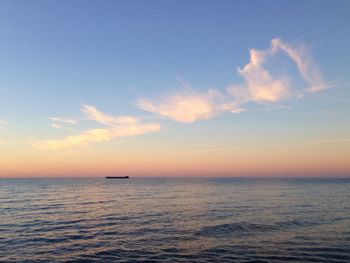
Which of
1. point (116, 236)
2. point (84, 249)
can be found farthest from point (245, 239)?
point (84, 249)

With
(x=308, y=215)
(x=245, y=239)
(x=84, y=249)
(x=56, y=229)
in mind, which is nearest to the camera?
(x=84, y=249)

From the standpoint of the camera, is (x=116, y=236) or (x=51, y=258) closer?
(x=51, y=258)

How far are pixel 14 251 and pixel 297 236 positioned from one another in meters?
24.1

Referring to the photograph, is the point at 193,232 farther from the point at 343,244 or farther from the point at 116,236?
the point at 343,244

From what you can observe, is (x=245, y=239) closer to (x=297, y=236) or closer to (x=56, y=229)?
(x=297, y=236)

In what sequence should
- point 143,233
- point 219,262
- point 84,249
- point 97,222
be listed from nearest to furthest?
point 219,262
point 84,249
point 143,233
point 97,222

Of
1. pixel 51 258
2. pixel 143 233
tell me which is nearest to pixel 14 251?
pixel 51 258

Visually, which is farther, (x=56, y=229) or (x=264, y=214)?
(x=264, y=214)

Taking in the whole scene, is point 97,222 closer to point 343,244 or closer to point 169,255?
point 169,255

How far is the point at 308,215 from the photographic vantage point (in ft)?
138

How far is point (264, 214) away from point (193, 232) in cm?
1641

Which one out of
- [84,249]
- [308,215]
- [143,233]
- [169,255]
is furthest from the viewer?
[308,215]

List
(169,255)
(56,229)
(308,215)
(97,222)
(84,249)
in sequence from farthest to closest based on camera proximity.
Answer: (308,215) < (97,222) < (56,229) < (84,249) < (169,255)

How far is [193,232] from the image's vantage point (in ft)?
101
